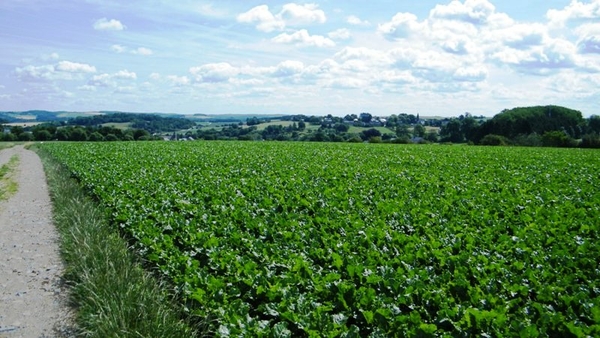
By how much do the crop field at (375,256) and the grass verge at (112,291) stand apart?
0.34 metres

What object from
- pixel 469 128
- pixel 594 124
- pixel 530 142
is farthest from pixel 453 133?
pixel 594 124

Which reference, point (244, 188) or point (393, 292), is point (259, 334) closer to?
point (393, 292)

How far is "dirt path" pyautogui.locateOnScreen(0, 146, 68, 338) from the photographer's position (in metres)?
6.58

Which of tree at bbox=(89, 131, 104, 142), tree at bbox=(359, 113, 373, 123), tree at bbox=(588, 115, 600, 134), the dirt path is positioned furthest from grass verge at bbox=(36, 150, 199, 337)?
tree at bbox=(359, 113, 373, 123)

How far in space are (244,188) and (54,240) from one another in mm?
5430

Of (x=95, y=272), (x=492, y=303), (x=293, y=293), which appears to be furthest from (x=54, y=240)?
(x=492, y=303)

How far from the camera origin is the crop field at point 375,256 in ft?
16.2

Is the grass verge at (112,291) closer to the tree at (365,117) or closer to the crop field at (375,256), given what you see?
the crop field at (375,256)

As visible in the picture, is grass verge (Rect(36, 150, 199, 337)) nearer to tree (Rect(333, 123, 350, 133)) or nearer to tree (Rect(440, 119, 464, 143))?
tree (Rect(440, 119, 464, 143))

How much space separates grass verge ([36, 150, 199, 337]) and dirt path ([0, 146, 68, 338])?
0.83 feet

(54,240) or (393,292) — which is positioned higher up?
(393,292)

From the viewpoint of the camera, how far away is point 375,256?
7.05m

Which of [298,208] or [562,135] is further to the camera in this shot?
[562,135]

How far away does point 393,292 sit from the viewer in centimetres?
560
